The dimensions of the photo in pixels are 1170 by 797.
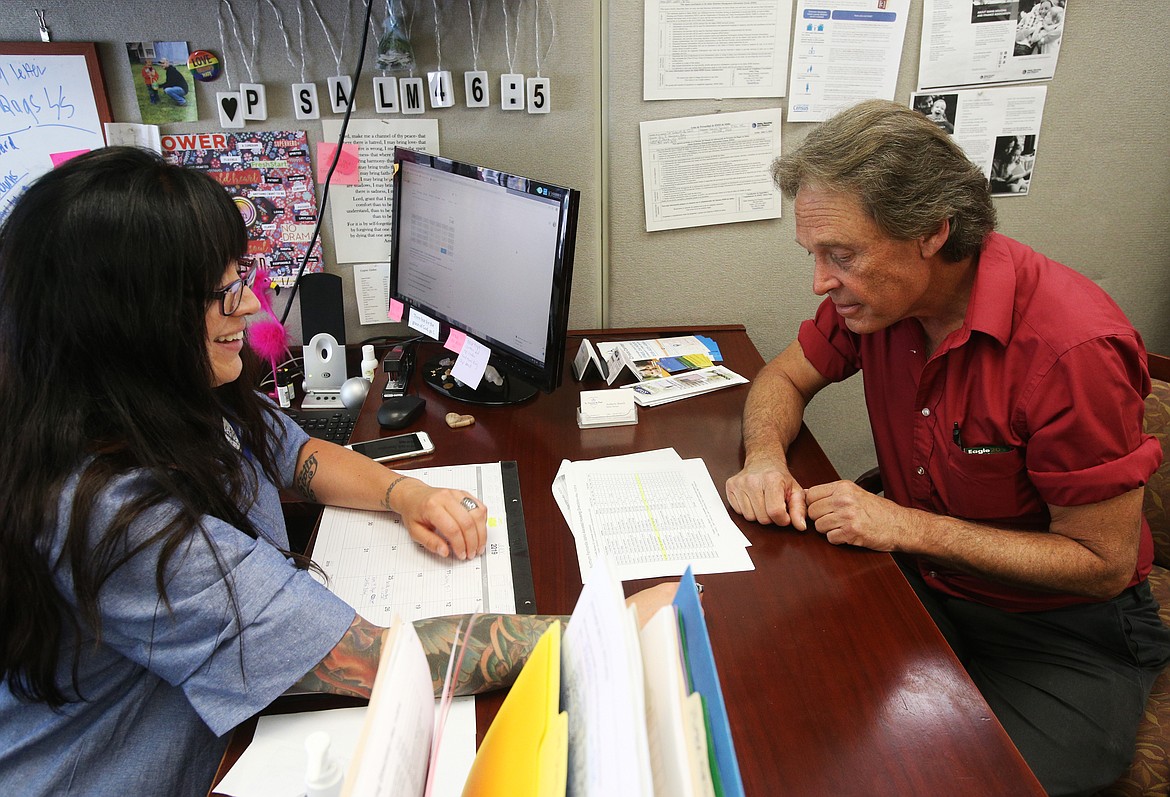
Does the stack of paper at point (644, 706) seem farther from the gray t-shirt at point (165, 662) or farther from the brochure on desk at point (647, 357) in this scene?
the brochure on desk at point (647, 357)

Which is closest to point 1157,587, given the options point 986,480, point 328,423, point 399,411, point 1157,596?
point 1157,596

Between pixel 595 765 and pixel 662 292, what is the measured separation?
1.44m

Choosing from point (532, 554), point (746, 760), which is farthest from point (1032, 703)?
point (532, 554)

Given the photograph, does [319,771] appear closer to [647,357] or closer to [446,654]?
[446,654]

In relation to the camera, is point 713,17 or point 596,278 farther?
point 596,278

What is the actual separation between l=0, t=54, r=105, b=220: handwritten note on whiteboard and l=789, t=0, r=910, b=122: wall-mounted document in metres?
1.47

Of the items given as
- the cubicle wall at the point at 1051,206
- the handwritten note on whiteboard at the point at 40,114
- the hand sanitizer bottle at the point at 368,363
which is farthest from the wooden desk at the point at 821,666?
the handwritten note on whiteboard at the point at 40,114

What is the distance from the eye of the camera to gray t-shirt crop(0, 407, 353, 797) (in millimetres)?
683

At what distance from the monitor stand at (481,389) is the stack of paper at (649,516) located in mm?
302

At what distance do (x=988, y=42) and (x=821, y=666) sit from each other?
1465 millimetres

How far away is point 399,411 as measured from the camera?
134cm

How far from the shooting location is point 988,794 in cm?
67

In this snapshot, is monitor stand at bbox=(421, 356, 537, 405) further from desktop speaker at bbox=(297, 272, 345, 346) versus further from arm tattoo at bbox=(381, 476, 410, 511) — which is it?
arm tattoo at bbox=(381, 476, 410, 511)

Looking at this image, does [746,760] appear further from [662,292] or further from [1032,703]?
[662,292]
